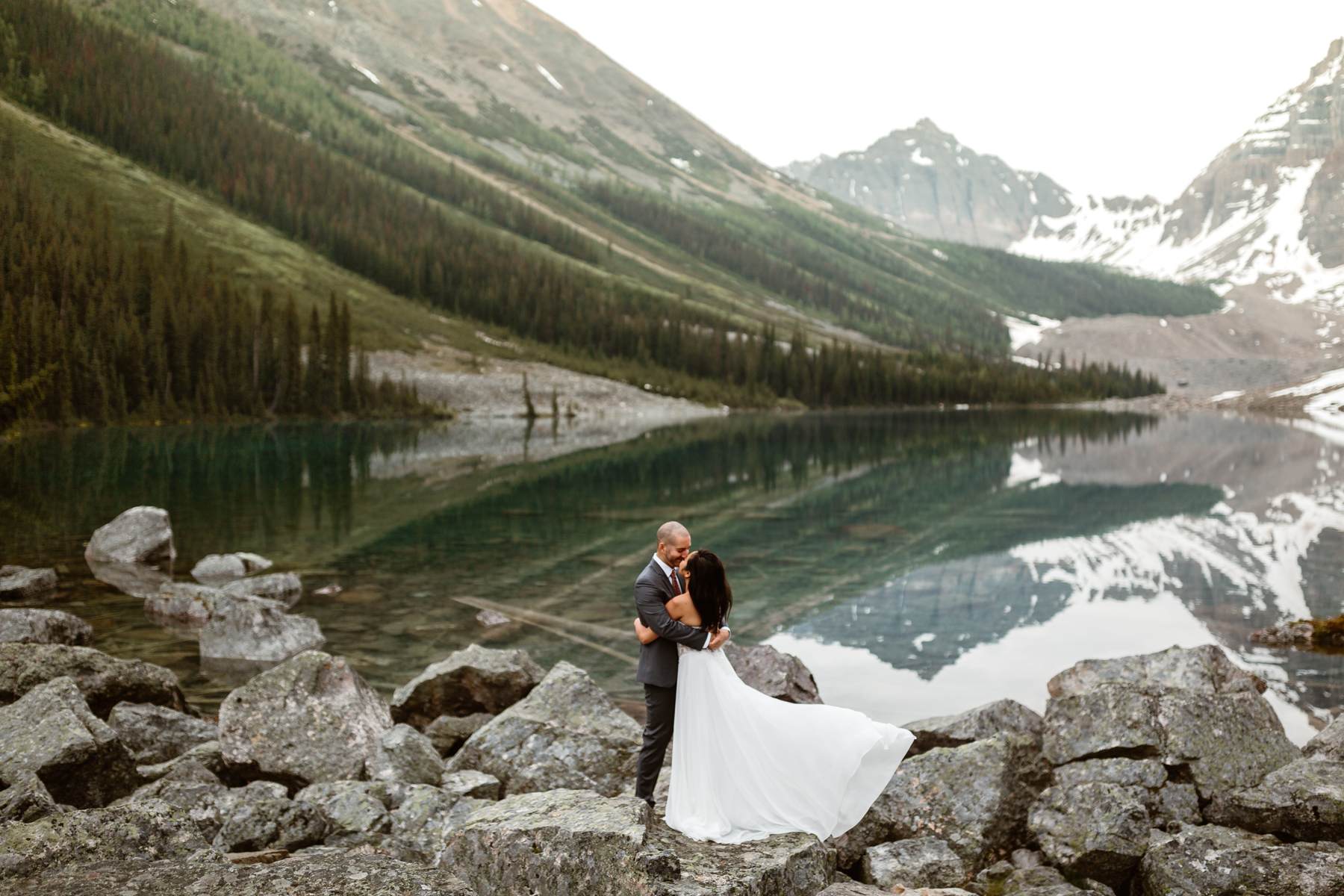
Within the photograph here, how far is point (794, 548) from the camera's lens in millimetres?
42031

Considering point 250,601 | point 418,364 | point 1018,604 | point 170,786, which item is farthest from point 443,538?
point 418,364

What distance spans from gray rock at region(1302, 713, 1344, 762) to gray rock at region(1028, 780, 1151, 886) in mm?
3696

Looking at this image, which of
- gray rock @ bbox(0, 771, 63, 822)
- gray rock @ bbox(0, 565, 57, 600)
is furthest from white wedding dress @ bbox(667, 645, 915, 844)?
gray rock @ bbox(0, 565, 57, 600)

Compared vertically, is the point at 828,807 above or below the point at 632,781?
above

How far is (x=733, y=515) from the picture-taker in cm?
5138

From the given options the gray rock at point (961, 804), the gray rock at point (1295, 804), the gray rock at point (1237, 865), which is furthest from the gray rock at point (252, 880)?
the gray rock at point (1295, 804)

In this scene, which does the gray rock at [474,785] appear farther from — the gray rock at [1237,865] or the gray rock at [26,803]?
the gray rock at [1237,865]

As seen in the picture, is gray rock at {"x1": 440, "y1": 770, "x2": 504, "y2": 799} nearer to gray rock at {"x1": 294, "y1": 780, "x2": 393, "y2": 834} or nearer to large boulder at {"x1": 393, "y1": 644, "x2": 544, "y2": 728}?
gray rock at {"x1": 294, "y1": 780, "x2": 393, "y2": 834}

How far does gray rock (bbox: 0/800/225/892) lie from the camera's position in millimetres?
8758

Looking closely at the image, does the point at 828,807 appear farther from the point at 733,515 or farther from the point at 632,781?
the point at 733,515

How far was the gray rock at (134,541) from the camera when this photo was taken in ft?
124

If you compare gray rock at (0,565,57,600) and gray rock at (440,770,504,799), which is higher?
gray rock at (440,770,504,799)

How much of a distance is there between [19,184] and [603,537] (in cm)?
15997

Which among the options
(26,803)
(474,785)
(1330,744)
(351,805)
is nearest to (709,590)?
(474,785)
